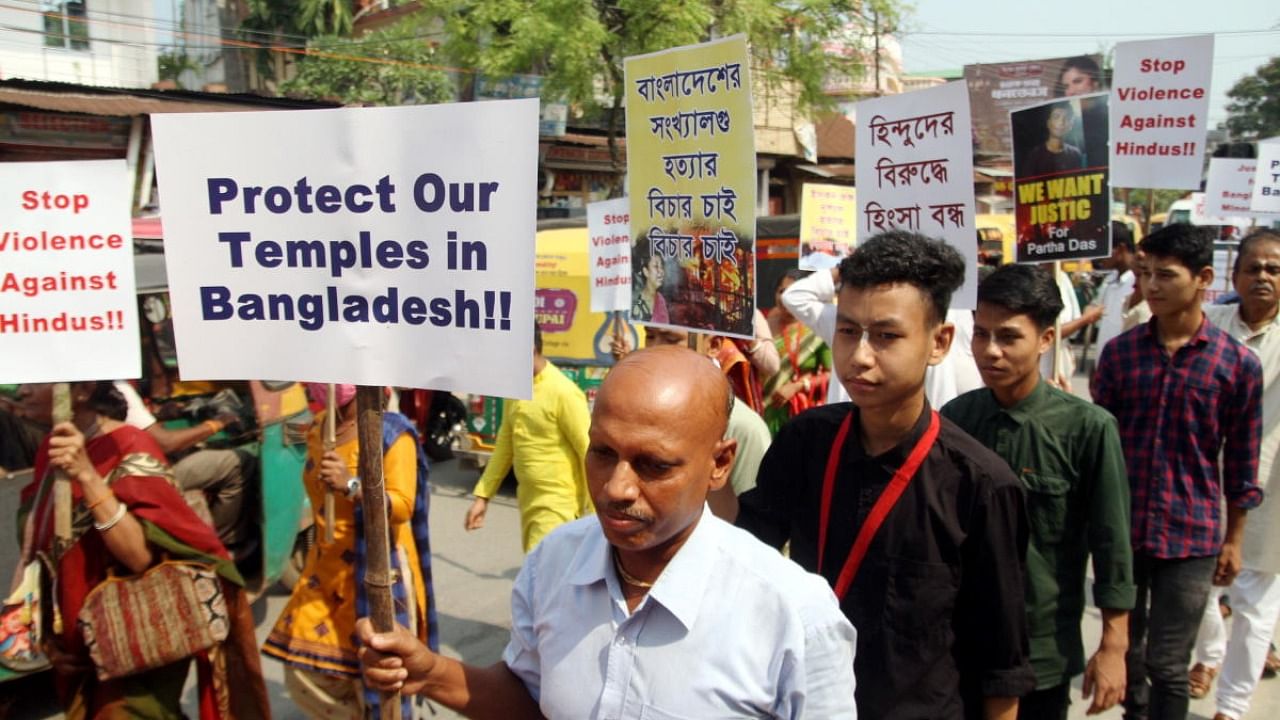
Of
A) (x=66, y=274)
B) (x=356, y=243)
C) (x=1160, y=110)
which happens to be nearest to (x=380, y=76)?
(x=1160, y=110)

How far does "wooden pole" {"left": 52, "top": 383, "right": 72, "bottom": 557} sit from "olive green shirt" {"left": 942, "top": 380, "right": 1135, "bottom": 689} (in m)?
2.83

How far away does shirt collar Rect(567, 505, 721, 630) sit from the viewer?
1.68 meters

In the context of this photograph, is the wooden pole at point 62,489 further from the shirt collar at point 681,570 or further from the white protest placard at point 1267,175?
the white protest placard at point 1267,175

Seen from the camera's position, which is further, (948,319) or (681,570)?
(948,319)

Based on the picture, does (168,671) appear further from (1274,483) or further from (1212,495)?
(1274,483)

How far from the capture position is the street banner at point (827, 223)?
742 cm

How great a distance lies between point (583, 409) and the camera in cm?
492

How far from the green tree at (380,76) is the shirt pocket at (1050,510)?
1981 centimetres

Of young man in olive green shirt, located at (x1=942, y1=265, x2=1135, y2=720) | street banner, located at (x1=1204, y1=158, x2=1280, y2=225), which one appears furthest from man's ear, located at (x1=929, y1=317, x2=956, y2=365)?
street banner, located at (x1=1204, y1=158, x2=1280, y2=225)

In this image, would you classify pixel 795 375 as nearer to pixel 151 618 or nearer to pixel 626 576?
pixel 151 618

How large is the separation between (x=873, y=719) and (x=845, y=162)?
30.0m

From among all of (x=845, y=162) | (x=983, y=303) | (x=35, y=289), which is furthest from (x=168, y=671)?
(x=845, y=162)

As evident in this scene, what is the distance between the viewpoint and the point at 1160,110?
5445 mm

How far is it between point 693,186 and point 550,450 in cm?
164
